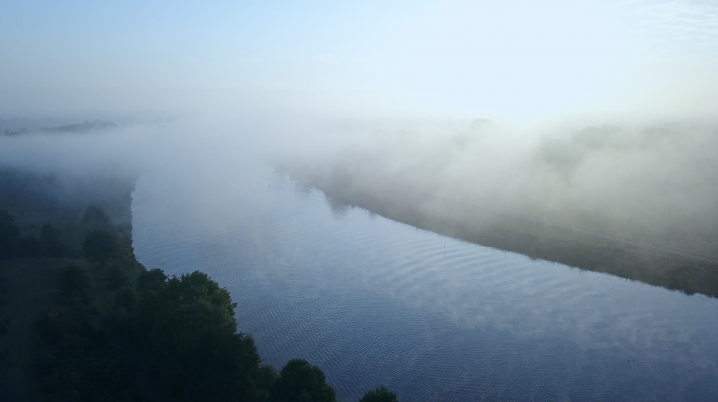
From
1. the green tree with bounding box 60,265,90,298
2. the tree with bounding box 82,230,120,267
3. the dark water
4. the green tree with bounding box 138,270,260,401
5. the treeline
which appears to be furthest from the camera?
the tree with bounding box 82,230,120,267

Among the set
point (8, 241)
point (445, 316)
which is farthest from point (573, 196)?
point (8, 241)

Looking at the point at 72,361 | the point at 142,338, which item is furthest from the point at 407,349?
the point at 72,361

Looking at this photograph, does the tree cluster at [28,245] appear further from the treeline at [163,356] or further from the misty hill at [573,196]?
the misty hill at [573,196]

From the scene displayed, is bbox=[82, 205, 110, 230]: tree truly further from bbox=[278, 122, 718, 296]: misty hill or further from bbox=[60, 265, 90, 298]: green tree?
bbox=[278, 122, 718, 296]: misty hill

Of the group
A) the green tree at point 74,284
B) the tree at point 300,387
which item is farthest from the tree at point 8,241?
the tree at point 300,387

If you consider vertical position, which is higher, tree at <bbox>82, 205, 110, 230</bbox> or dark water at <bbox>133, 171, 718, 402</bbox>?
dark water at <bbox>133, 171, 718, 402</bbox>

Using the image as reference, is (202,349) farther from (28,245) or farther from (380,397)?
(28,245)

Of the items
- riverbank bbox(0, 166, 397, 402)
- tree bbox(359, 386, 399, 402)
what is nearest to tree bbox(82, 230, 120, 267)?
riverbank bbox(0, 166, 397, 402)
